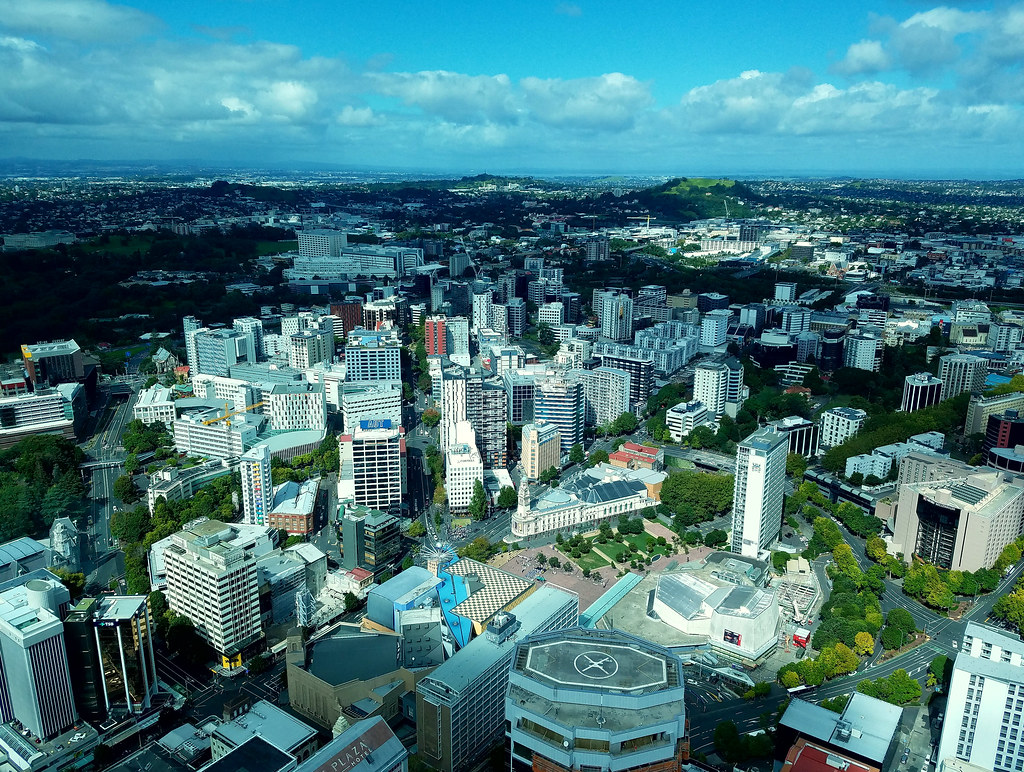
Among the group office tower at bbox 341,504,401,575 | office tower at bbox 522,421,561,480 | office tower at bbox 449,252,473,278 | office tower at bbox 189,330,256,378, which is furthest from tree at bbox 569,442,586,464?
office tower at bbox 449,252,473,278

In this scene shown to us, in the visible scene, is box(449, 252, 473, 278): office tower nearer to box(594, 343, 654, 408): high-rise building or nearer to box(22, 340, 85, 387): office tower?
box(594, 343, 654, 408): high-rise building

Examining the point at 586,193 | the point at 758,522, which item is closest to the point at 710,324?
the point at 758,522

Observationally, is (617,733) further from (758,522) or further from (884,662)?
(758,522)

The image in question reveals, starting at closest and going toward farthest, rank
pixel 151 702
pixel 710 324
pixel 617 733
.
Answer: pixel 617 733
pixel 151 702
pixel 710 324

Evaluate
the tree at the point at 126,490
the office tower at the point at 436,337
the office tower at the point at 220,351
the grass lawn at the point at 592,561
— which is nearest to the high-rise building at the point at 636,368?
the office tower at the point at 436,337

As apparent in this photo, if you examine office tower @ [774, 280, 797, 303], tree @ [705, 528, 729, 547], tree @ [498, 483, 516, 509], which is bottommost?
tree @ [705, 528, 729, 547]

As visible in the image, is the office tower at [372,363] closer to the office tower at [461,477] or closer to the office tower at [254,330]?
the office tower at [254,330]
